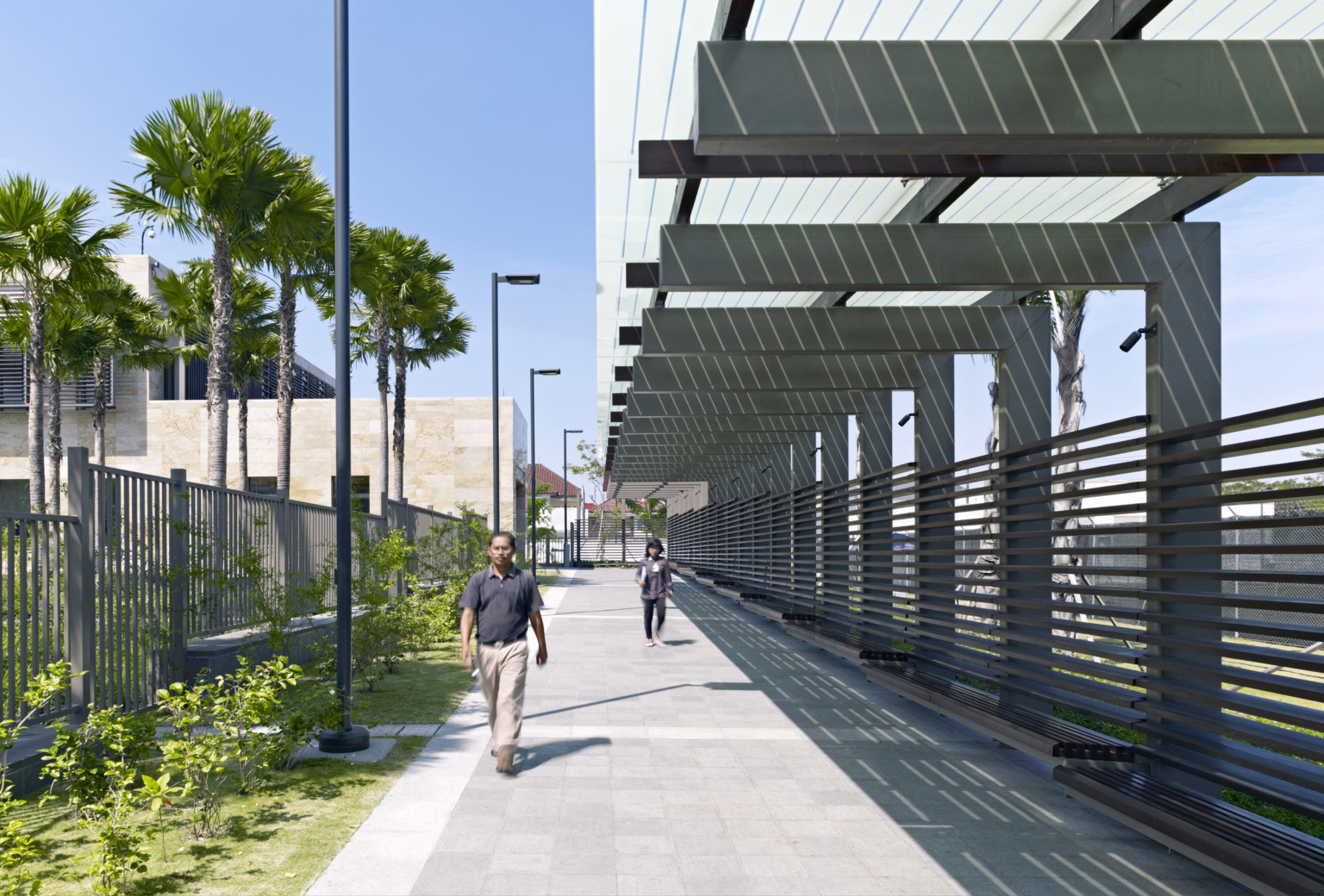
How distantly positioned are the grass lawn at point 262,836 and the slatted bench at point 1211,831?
4190 mm

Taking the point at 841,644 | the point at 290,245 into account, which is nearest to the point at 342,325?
the point at 841,644

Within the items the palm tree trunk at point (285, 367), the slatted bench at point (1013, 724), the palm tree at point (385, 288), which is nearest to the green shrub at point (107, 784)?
the slatted bench at point (1013, 724)

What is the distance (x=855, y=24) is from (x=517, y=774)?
5.57 metres

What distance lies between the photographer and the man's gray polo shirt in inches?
291

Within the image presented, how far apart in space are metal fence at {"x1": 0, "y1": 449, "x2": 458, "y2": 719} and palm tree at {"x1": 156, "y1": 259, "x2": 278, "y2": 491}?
1173cm

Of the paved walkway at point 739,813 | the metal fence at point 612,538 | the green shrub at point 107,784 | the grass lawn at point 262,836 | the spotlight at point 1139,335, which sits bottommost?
the metal fence at point 612,538

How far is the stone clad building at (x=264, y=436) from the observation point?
40.8m

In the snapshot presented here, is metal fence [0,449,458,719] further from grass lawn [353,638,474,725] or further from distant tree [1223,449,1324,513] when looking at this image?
distant tree [1223,449,1324,513]

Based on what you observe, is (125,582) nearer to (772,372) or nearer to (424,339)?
(772,372)

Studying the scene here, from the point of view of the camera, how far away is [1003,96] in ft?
17.3

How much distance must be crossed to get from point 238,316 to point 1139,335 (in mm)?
23820

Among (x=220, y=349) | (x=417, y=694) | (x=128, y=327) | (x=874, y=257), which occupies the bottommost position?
(x=417, y=694)

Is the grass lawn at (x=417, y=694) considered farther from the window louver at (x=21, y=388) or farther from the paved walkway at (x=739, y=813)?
the window louver at (x=21, y=388)

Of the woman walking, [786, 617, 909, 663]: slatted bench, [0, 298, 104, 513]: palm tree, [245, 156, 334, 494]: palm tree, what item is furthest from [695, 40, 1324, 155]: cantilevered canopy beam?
[0, 298, 104, 513]: palm tree
